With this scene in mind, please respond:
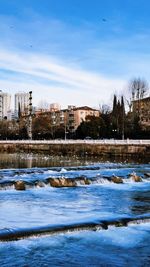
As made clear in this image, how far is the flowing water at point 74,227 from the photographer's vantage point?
33.5 ft

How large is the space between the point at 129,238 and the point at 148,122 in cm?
7525

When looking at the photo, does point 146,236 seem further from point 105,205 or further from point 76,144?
point 76,144

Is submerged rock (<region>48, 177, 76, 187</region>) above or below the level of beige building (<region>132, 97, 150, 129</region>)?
below

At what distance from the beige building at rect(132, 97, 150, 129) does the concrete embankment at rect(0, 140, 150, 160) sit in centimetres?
1937

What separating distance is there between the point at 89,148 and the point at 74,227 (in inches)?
2071

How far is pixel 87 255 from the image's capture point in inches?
409

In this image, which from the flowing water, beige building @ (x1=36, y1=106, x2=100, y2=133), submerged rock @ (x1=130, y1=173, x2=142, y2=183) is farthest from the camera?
beige building @ (x1=36, y1=106, x2=100, y2=133)

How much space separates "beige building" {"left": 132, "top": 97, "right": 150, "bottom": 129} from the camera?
84244 millimetres

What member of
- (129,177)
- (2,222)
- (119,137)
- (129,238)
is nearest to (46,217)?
(2,222)

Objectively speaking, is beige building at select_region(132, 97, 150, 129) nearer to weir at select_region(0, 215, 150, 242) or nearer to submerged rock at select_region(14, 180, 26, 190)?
submerged rock at select_region(14, 180, 26, 190)

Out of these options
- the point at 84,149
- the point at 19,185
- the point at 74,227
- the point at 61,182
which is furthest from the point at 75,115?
the point at 74,227

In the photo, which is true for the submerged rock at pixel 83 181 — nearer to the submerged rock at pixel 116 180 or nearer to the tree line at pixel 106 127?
the submerged rock at pixel 116 180

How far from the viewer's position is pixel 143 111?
290 ft

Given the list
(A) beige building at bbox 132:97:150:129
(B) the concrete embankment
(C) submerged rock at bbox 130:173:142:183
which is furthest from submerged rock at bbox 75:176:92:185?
(A) beige building at bbox 132:97:150:129
